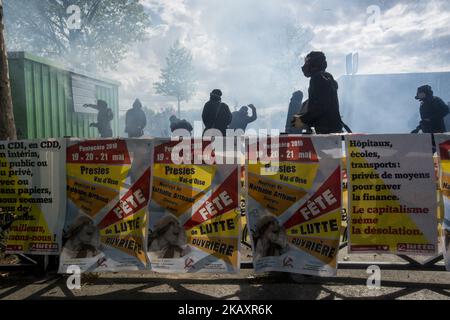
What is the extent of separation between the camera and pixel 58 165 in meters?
3.58

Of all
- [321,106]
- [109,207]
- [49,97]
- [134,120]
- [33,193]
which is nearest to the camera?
[109,207]

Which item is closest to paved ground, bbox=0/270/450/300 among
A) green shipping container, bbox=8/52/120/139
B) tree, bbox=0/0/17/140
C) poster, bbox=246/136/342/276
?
poster, bbox=246/136/342/276

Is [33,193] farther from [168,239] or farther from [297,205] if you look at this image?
[297,205]

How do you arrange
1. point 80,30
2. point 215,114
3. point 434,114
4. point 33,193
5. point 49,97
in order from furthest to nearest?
point 80,30 → point 49,97 → point 215,114 → point 434,114 → point 33,193

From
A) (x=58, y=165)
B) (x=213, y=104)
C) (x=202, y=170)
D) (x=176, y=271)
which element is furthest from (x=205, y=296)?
(x=213, y=104)

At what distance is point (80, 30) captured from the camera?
2697cm

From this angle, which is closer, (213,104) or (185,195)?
(185,195)

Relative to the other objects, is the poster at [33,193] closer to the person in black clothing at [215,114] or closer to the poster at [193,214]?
the poster at [193,214]

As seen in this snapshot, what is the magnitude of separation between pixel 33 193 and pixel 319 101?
10.8 feet

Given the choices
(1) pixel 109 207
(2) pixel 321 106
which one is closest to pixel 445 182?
(2) pixel 321 106

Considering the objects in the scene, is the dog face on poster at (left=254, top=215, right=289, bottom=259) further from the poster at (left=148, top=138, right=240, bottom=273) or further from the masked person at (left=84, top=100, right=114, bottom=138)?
the masked person at (left=84, top=100, right=114, bottom=138)

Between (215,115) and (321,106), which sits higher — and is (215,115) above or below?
above

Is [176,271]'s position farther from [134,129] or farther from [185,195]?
[134,129]
